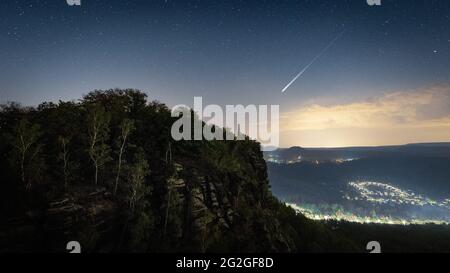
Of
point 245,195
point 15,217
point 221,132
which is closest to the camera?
point 15,217

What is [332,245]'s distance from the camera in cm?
8988

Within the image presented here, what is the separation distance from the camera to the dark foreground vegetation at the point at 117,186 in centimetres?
2900

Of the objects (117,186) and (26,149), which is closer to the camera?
(26,149)

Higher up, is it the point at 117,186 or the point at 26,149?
the point at 26,149

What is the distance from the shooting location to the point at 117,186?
1501 inches

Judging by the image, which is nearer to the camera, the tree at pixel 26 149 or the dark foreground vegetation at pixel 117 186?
the dark foreground vegetation at pixel 117 186

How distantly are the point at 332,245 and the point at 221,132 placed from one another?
59.1m

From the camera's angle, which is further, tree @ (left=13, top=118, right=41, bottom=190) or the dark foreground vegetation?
tree @ (left=13, top=118, right=41, bottom=190)

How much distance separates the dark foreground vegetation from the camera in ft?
95.1
